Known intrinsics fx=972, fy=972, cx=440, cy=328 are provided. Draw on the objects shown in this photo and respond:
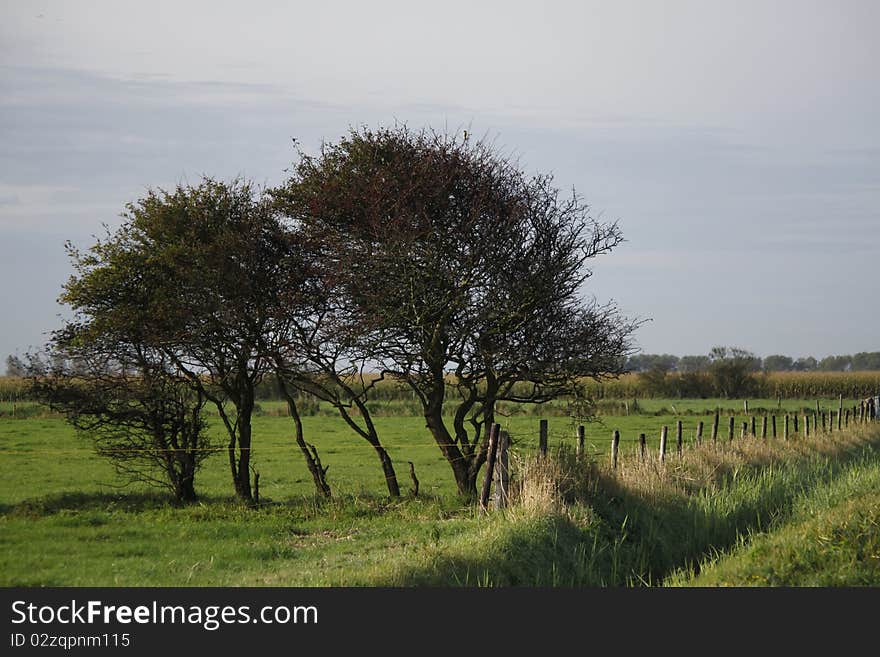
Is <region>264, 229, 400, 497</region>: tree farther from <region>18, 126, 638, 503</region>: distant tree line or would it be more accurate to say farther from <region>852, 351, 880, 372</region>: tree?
<region>852, 351, 880, 372</region>: tree

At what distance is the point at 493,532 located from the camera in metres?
14.0

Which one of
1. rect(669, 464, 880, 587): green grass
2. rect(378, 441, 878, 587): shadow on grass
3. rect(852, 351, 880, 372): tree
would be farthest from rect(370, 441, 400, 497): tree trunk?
rect(852, 351, 880, 372): tree

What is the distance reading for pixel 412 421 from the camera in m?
52.3

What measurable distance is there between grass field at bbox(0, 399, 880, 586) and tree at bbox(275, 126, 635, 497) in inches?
118

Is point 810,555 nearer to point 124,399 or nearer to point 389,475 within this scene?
point 389,475

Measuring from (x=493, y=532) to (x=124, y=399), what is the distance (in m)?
12.5

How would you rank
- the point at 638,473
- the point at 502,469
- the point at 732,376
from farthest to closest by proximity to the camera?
the point at 732,376, the point at 638,473, the point at 502,469

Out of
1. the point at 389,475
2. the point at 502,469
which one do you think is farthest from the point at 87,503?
the point at 502,469

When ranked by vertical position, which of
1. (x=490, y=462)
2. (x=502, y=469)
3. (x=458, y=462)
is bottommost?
(x=458, y=462)

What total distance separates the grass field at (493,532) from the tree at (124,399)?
1307mm

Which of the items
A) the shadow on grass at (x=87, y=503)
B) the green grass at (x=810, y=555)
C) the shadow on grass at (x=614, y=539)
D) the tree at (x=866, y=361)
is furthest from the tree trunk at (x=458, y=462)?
the tree at (x=866, y=361)

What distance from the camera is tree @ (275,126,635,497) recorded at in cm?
2136

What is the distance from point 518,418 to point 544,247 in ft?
95.3

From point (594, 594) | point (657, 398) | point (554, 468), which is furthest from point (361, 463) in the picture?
point (657, 398)
